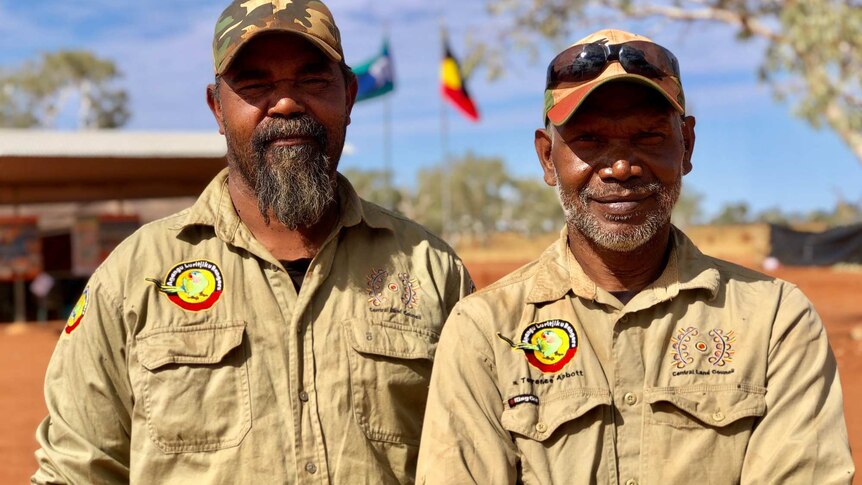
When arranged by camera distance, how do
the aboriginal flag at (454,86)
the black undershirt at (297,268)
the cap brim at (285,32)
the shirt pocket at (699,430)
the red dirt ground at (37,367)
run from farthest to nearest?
the aboriginal flag at (454,86), the red dirt ground at (37,367), the black undershirt at (297,268), the cap brim at (285,32), the shirt pocket at (699,430)

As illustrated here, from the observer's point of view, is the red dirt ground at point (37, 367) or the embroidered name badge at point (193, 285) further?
the red dirt ground at point (37, 367)

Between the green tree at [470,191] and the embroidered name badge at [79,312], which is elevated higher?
the green tree at [470,191]

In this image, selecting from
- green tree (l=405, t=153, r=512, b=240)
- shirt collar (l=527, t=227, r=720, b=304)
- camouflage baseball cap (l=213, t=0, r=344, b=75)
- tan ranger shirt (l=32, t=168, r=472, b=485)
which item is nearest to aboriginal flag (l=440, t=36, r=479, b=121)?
camouflage baseball cap (l=213, t=0, r=344, b=75)

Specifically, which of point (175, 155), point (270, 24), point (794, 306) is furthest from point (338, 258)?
point (175, 155)

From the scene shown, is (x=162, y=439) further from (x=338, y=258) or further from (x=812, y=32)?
(x=812, y=32)

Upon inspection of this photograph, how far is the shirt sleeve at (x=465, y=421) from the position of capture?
2244 millimetres

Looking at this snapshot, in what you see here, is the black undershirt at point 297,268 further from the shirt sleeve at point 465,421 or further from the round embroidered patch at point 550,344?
the round embroidered patch at point 550,344

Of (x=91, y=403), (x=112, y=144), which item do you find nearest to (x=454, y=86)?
(x=112, y=144)

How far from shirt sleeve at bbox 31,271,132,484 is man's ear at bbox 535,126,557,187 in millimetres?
1335

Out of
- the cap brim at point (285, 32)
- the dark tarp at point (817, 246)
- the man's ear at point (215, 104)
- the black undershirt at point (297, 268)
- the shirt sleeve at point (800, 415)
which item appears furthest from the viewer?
the dark tarp at point (817, 246)

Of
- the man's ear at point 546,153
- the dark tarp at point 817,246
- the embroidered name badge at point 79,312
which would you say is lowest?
the embroidered name badge at point 79,312

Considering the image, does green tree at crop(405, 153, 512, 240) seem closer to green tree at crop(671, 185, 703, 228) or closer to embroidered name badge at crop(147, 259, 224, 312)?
green tree at crop(671, 185, 703, 228)

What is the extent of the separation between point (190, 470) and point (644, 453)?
129cm

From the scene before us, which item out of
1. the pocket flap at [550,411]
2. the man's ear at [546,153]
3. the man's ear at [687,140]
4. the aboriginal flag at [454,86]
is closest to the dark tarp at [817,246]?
the aboriginal flag at [454,86]
